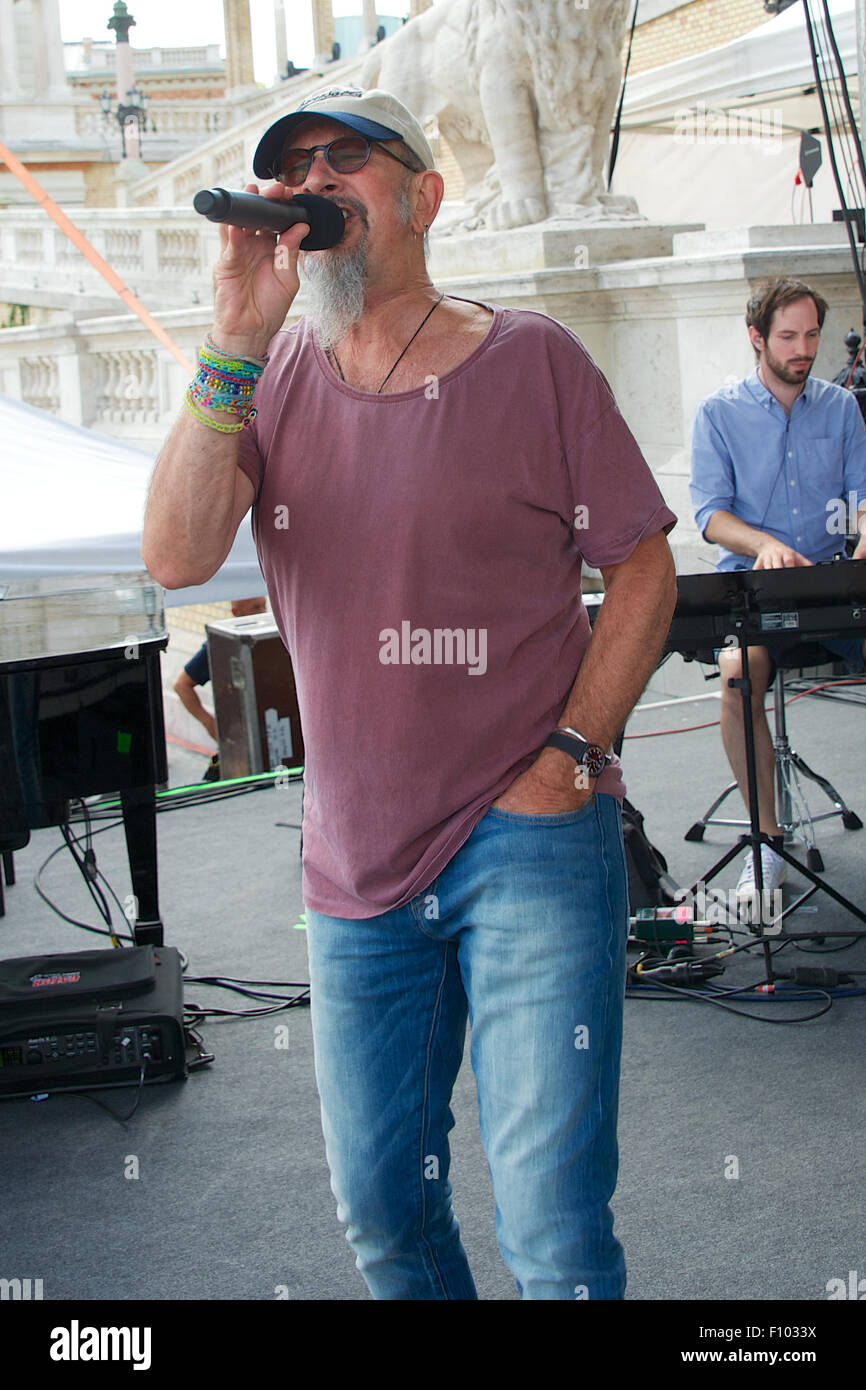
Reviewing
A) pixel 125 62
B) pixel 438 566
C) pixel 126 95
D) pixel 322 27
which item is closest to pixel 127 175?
pixel 126 95

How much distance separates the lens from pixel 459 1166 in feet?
10.7

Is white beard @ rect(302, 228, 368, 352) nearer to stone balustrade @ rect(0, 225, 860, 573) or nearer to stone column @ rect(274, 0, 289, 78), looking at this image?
stone balustrade @ rect(0, 225, 860, 573)

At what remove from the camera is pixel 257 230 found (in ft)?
5.81

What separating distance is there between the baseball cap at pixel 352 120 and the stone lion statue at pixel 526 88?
7.22 metres

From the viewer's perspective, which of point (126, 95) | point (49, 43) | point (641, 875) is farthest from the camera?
point (49, 43)

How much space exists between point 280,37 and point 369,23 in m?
3.23

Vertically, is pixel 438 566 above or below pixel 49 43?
below

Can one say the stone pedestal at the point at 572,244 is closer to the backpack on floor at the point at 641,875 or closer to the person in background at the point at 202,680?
the person in background at the point at 202,680

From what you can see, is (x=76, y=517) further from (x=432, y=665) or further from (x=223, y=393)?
(x=432, y=665)

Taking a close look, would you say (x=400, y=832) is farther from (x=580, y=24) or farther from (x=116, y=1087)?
(x=580, y=24)

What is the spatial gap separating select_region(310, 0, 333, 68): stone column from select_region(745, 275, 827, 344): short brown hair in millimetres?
32774

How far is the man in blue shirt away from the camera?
4871mm

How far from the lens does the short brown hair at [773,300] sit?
4824 millimetres

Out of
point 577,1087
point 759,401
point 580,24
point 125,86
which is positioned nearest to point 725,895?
point 759,401
